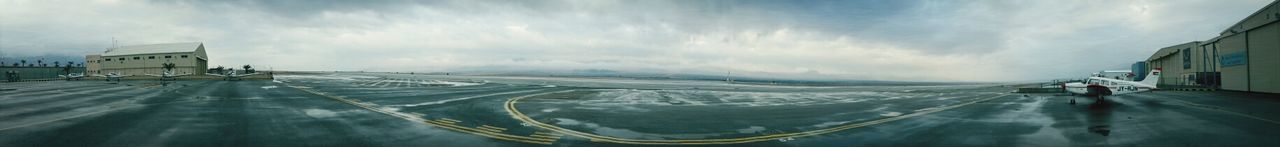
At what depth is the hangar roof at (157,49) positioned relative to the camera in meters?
113

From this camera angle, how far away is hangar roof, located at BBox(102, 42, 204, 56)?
113 metres

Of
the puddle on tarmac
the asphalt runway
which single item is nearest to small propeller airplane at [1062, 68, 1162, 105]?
Result: the asphalt runway

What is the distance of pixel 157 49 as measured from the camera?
377 feet

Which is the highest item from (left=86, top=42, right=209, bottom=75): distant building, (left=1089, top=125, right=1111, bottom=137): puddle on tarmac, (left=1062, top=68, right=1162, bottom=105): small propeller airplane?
(left=86, top=42, right=209, bottom=75): distant building

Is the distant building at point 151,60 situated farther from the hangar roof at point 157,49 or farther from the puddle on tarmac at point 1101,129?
the puddle on tarmac at point 1101,129

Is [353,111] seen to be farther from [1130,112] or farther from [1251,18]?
[1251,18]

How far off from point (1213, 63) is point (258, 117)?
76977mm

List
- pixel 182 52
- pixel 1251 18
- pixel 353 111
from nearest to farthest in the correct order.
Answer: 1. pixel 353 111
2. pixel 1251 18
3. pixel 182 52

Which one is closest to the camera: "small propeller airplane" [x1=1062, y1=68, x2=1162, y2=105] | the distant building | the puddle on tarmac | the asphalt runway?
the asphalt runway

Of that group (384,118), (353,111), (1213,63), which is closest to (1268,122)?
(384,118)

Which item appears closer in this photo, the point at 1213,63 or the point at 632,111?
the point at 632,111

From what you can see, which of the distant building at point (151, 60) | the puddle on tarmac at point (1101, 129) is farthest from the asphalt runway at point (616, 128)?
the distant building at point (151, 60)

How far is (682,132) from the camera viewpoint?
15547 millimetres

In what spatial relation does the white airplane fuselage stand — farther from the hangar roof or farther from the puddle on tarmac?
the hangar roof
